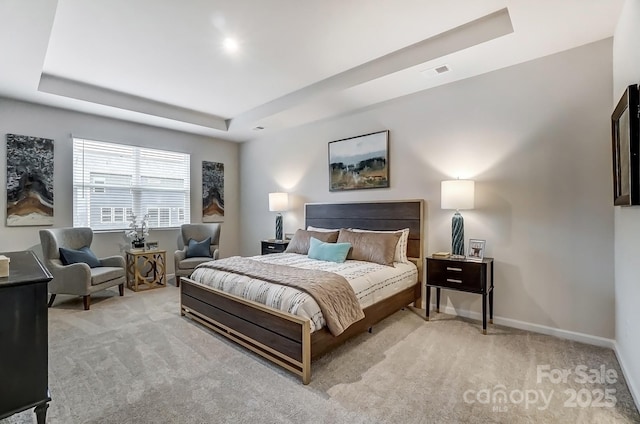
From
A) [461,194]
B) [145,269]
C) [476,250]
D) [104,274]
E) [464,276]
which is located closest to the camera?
[464,276]

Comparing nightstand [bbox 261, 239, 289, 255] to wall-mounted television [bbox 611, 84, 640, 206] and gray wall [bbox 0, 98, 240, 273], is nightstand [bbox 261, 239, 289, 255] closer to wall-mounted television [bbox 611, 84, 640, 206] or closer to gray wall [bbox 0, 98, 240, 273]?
gray wall [bbox 0, 98, 240, 273]

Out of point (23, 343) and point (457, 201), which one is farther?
point (457, 201)

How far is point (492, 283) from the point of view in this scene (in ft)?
10.8

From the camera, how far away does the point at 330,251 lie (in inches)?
146

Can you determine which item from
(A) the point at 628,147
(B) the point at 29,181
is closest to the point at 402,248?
(A) the point at 628,147

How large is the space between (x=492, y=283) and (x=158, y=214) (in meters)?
5.09

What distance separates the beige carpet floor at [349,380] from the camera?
1.83 metres

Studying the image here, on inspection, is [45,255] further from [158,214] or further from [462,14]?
[462,14]

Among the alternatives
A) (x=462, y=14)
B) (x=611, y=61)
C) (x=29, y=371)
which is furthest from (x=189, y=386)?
(x=611, y=61)

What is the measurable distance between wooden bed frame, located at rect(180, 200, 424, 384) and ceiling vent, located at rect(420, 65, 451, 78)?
4.66 ft

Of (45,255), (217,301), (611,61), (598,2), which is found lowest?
(217,301)

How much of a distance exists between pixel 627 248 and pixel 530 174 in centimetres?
109

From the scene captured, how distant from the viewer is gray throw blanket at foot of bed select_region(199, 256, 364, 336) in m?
2.36

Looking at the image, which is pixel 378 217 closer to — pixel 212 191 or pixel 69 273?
pixel 212 191
